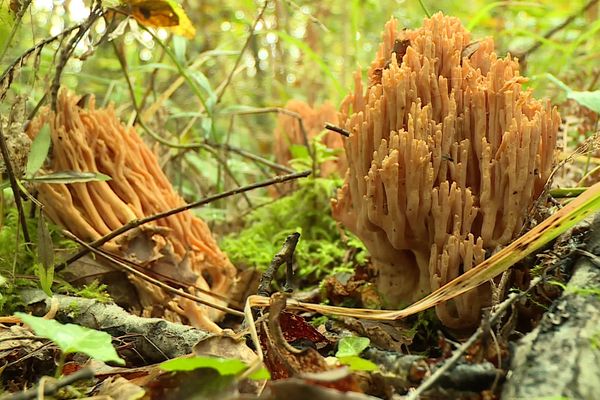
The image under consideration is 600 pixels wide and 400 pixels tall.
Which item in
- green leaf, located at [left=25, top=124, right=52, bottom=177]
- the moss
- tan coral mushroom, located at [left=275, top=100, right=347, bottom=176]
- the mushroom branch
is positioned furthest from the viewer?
tan coral mushroom, located at [left=275, top=100, right=347, bottom=176]

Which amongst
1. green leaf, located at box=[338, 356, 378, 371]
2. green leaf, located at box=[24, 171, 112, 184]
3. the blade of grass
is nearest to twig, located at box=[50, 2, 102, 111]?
green leaf, located at box=[24, 171, 112, 184]

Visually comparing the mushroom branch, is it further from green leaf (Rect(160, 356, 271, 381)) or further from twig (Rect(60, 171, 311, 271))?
green leaf (Rect(160, 356, 271, 381))

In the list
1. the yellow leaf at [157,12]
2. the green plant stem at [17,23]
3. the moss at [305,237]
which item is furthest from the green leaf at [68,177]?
the moss at [305,237]

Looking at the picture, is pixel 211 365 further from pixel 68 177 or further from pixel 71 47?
pixel 71 47

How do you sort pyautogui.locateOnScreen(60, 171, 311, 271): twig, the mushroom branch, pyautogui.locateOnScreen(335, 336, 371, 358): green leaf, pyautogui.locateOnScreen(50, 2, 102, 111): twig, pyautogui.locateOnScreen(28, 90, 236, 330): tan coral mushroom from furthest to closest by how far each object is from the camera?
1. pyautogui.locateOnScreen(28, 90, 236, 330): tan coral mushroom
2. pyautogui.locateOnScreen(50, 2, 102, 111): twig
3. pyautogui.locateOnScreen(60, 171, 311, 271): twig
4. the mushroom branch
5. pyautogui.locateOnScreen(335, 336, 371, 358): green leaf

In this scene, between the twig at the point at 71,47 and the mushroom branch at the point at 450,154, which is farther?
the twig at the point at 71,47

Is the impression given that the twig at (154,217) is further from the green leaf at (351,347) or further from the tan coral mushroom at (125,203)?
the green leaf at (351,347)
